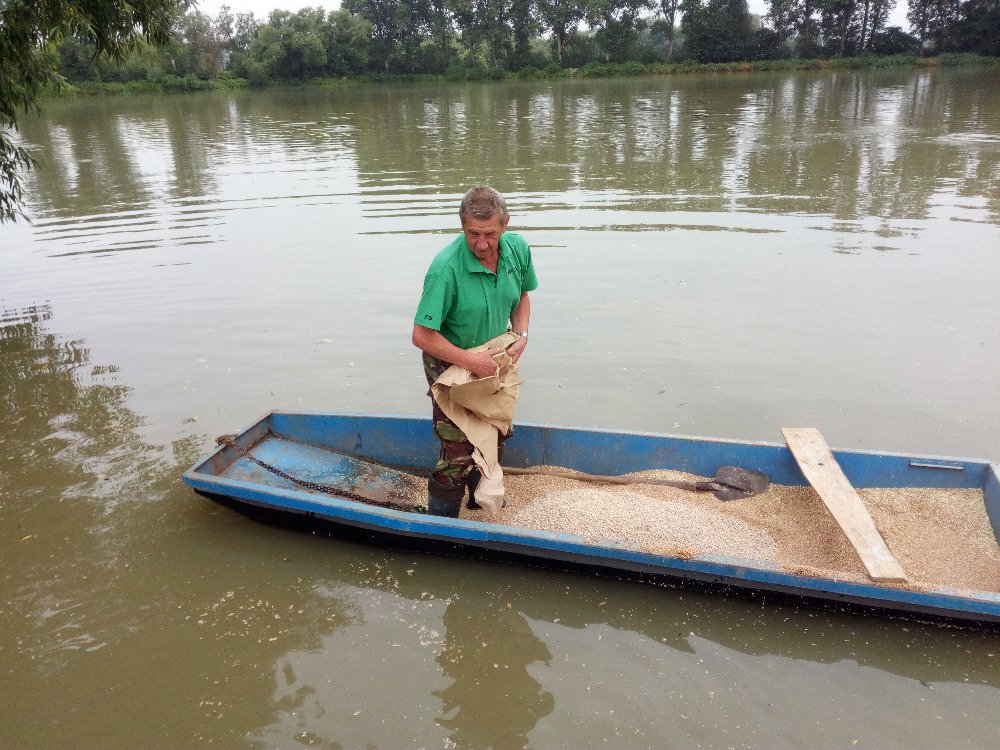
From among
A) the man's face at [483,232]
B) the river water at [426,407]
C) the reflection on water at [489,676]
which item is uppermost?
the man's face at [483,232]

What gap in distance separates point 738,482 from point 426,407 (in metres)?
2.62

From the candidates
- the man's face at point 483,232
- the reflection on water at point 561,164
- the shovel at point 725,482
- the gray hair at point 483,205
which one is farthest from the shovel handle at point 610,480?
the reflection on water at point 561,164

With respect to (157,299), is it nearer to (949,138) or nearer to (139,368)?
(139,368)

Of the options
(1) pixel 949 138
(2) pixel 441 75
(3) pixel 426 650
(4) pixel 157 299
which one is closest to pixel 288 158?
(4) pixel 157 299

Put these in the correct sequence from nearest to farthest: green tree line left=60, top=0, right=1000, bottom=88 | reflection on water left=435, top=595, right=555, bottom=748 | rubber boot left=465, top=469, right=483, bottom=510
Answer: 1. reflection on water left=435, top=595, right=555, bottom=748
2. rubber boot left=465, top=469, right=483, bottom=510
3. green tree line left=60, top=0, right=1000, bottom=88

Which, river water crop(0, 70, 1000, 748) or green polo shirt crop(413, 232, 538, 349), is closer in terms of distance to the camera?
river water crop(0, 70, 1000, 748)

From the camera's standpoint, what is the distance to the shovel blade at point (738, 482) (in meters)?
4.14

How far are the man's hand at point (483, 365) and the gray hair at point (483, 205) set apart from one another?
0.66 metres

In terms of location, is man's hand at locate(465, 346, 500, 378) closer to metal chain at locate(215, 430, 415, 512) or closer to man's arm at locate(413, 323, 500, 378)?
man's arm at locate(413, 323, 500, 378)

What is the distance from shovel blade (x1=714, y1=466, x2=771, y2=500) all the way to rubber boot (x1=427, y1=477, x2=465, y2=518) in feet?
4.82

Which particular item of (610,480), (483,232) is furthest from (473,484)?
(483,232)

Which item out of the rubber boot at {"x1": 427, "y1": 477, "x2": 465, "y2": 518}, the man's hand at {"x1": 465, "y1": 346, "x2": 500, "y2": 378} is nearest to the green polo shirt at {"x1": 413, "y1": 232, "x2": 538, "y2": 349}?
the man's hand at {"x1": 465, "y1": 346, "x2": 500, "y2": 378}

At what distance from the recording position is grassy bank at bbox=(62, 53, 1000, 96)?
158 ft

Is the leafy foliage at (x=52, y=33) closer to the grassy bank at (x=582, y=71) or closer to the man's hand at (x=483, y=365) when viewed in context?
the man's hand at (x=483, y=365)
